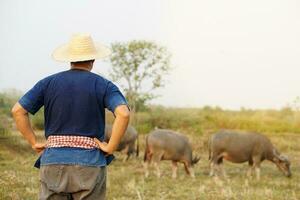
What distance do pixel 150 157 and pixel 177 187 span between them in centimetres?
332

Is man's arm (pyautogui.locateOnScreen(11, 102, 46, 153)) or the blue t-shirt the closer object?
the blue t-shirt

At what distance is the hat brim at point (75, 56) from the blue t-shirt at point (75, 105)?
0.16 metres

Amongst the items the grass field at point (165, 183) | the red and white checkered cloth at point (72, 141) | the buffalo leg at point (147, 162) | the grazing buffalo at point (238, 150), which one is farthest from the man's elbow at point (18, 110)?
the grazing buffalo at point (238, 150)

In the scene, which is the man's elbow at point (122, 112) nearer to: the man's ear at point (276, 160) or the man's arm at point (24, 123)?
the man's arm at point (24, 123)

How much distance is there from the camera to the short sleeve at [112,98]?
4375 mm

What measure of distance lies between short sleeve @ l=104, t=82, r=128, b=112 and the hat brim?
1.00 feet

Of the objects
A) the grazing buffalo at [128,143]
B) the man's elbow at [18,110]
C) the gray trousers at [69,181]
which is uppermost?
the man's elbow at [18,110]

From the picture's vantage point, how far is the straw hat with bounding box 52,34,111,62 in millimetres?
4605

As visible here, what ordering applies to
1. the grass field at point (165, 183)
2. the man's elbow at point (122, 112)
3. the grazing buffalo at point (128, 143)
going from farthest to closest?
the grazing buffalo at point (128, 143) < the grass field at point (165, 183) < the man's elbow at point (122, 112)

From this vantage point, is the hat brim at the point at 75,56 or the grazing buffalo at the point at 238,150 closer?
the hat brim at the point at 75,56

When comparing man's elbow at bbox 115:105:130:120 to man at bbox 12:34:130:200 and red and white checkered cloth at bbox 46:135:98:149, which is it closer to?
man at bbox 12:34:130:200

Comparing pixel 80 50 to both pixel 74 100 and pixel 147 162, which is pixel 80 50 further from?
→ pixel 147 162

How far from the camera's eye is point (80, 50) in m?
4.66

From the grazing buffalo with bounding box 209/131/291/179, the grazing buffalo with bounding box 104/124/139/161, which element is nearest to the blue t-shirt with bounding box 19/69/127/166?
the grazing buffalo with bounding box 209/131/291/179
